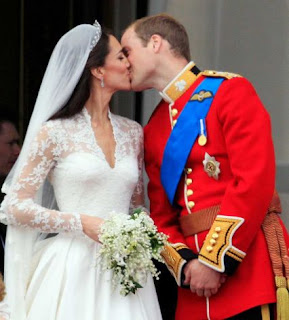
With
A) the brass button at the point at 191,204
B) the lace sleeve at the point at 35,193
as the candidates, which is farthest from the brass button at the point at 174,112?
the lace sleeve at the point at 35,193

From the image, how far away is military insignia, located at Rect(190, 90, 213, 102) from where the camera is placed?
181 inches

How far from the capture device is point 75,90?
4719 millimetres

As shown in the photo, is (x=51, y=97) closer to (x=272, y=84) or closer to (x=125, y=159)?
(x=125, y=159)

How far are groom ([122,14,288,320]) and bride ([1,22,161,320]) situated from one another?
0.47 ft

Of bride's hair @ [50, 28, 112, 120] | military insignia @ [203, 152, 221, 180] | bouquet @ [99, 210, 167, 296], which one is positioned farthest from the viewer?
bride's hair @ [50, 28, 112, 120]

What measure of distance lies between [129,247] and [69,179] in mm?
493

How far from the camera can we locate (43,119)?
462 cm

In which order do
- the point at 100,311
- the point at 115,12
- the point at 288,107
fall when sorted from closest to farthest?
1. the point at 100,311
2. the point at 288,107
3. the point at 115,12

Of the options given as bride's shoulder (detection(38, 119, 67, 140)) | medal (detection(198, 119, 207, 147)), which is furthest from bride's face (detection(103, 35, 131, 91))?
medal (detection(198, 119, 207, 147))

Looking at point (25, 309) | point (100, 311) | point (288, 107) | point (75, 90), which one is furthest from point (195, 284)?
point (288, 107)

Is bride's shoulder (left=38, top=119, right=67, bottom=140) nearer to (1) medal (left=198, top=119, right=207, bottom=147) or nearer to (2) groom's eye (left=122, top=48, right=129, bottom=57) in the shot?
(2) groom's eye (left=122, top=48, right=129, bottom=57)

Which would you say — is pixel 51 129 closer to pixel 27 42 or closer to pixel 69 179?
pixel 69 179

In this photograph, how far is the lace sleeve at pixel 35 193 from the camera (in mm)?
4477

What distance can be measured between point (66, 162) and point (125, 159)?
278 millimetres
